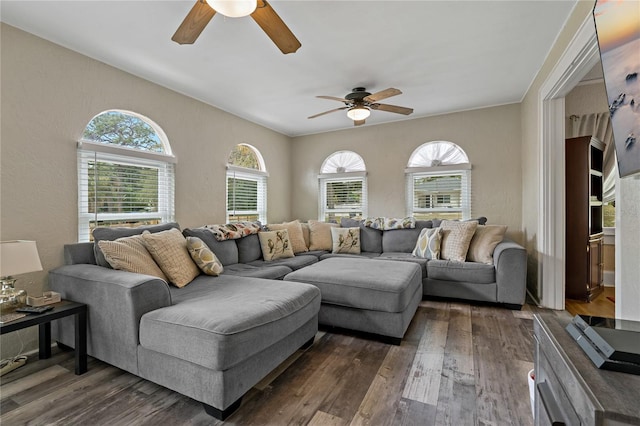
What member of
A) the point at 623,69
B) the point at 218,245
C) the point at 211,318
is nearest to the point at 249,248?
the point at 218,245

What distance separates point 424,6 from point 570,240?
3.11 metres

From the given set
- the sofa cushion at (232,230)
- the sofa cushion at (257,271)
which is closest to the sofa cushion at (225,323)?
the sofa cushion at (257,271)

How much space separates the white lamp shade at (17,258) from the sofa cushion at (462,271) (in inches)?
139

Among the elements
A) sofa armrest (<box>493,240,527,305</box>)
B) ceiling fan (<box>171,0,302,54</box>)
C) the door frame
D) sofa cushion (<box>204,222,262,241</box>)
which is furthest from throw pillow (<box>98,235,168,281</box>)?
the door frame

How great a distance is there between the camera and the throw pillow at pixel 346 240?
416 cm

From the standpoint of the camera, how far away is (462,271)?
10.6 ft

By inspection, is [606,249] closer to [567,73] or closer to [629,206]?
[567,73]

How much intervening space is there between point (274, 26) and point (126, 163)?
7.18ft

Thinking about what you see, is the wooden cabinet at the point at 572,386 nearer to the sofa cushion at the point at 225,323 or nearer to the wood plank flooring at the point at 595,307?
the sofa cushion at the point at 225,323

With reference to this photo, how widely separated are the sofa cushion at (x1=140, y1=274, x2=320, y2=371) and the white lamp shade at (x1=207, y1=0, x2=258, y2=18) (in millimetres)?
1577

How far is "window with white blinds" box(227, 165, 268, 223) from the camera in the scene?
420 cm

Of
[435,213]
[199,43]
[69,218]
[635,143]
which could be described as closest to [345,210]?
[435,213]

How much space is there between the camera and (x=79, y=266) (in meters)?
2.16

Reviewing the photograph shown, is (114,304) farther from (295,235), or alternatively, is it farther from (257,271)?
(295,235)
